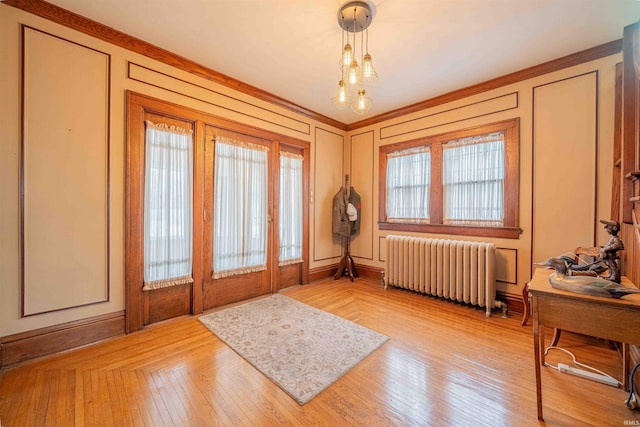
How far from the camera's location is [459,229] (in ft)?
11.2

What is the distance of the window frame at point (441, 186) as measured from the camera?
2977 mm

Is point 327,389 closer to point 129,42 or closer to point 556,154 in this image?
point 556,154

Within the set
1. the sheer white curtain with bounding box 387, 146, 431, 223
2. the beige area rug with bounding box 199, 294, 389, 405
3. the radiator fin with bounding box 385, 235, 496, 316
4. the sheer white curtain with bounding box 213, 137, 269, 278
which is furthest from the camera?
the sheer white curtain with bounding box 387, 146, 431, 223

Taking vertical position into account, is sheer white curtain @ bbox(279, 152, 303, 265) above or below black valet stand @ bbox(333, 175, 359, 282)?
above

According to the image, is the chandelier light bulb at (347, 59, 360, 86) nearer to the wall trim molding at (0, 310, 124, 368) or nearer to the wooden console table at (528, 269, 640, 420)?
the wooden console table at (528, 269, 640, 420)

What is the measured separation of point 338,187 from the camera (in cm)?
470

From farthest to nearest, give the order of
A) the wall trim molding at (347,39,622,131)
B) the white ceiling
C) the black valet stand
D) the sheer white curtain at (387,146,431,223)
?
the black valet stand < the sheer white curtain at (387,146,431,223) < the wall trim molding at (347,39,622,131) < the white ceiling

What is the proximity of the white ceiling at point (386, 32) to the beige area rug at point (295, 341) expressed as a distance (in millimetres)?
2810

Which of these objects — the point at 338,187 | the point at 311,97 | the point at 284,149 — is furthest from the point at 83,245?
the point at 338,187

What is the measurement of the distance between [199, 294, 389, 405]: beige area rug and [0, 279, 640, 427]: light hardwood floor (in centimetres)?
8

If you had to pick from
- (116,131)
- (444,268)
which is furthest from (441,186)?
(116,131)

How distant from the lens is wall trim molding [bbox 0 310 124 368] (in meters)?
1.89

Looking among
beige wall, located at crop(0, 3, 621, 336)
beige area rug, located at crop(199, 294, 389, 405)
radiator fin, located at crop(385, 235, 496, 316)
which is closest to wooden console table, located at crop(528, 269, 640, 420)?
beige area rug, located at crop(199, 294, 389, 405)

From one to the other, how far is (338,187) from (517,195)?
267cm
